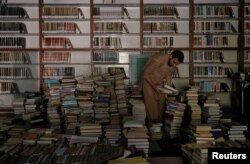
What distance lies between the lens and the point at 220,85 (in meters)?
7.92

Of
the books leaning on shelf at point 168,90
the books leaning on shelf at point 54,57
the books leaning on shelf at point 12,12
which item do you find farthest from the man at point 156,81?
the books leaning on shelf at point 12,12

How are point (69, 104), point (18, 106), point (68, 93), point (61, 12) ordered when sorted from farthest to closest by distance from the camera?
point (61, 12) < point (18, 106) < point (68, 93) < point (69, 104)

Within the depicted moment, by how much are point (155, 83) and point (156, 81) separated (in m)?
0.04

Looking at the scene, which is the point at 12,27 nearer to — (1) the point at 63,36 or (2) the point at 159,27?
(1) the point at 63,36

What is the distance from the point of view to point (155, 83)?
20.3ft

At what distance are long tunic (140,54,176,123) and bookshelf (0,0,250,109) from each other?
158 centimetres

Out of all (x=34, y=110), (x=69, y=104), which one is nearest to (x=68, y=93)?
(x=69, y=104)

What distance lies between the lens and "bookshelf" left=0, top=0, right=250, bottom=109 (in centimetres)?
775

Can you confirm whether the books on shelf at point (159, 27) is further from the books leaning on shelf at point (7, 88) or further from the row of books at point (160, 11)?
the books leaning on shelf at point (7, 88)

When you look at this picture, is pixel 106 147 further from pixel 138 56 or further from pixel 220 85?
pixel 220 85

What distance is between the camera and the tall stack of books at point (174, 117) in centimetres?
589

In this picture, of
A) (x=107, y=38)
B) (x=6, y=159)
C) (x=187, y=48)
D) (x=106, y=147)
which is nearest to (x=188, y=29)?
(x=187, y=48)

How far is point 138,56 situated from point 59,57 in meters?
1.78

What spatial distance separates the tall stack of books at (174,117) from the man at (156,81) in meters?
0.21
